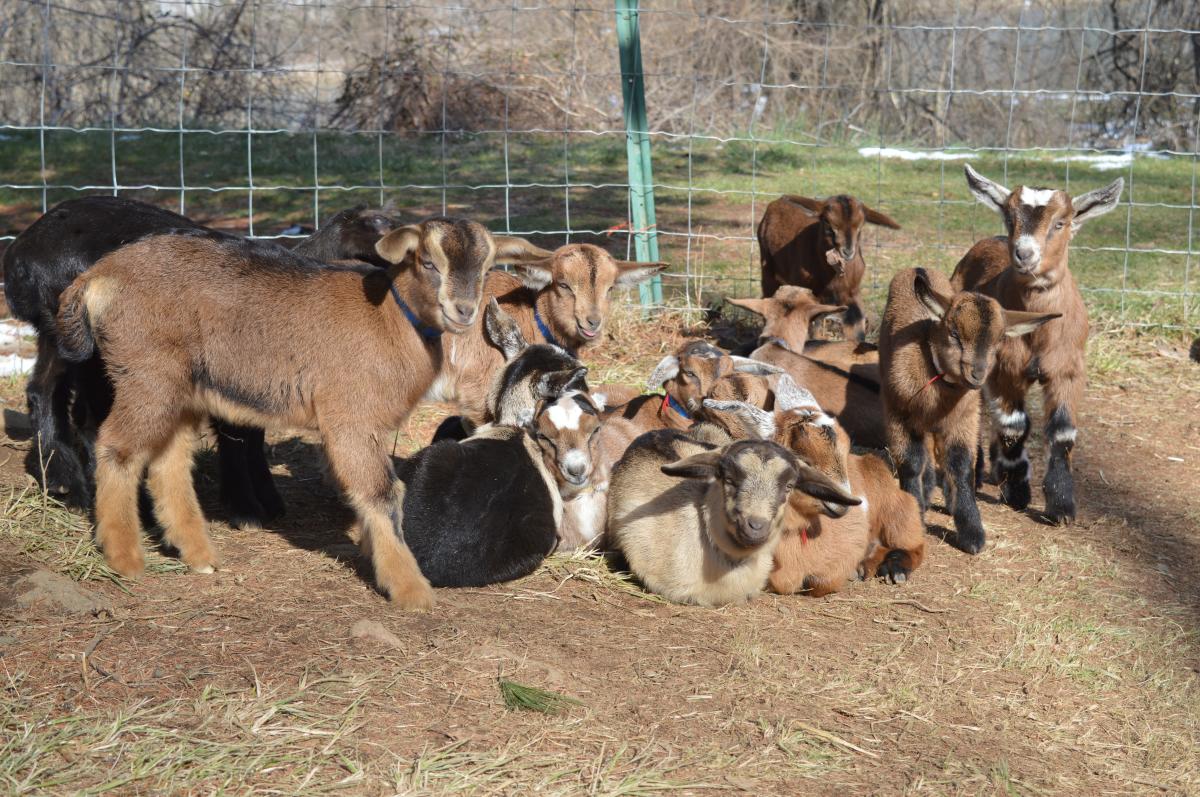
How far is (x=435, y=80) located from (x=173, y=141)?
3.28m

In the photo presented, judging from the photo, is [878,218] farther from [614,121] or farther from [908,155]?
[614,121]

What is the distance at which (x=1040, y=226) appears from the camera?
6.92 m

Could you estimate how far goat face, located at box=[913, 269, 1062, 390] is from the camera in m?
6.10

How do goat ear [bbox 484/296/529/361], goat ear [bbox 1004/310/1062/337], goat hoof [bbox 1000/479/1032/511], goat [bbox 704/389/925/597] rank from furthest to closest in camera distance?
goat hoof [bbox 1000/479/1032/511] → goat ear [bbox 484/296/529/361] → goat ear [bbox 1004/310/1062/337] → goat [bbox 704/389/925/597]

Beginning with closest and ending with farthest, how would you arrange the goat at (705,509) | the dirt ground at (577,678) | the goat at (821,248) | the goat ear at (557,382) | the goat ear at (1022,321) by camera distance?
1. the dirt ground at (577,678)
2. the goat at (705,509)
3. the goat ear at (557,382)
4. the goat ear at (1022,321)
5. the goat at (821,248)

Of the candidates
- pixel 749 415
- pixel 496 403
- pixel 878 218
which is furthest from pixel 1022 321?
pixel 878 218

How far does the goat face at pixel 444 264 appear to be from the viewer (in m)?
5.07

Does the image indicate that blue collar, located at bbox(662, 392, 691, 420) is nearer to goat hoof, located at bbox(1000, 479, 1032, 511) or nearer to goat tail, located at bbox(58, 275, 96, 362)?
goat hoof, located at bbox(1000, 479, 1032, 511)

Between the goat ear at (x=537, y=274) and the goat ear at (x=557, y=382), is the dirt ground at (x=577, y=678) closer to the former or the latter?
the goat ear at (x=557, y=382)

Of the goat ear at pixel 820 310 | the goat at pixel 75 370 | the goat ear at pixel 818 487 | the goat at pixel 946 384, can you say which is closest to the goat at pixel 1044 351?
the goat at pixel 946 384

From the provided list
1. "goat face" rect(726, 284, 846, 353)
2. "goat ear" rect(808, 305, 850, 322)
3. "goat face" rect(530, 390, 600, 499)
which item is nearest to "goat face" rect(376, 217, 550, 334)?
"goat face" rect(530, 390, 600, 499)

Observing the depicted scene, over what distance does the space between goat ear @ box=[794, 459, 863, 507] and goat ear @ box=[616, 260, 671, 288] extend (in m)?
2.19

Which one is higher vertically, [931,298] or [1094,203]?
[1094,203]

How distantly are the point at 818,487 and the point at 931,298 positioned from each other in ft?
5.57
